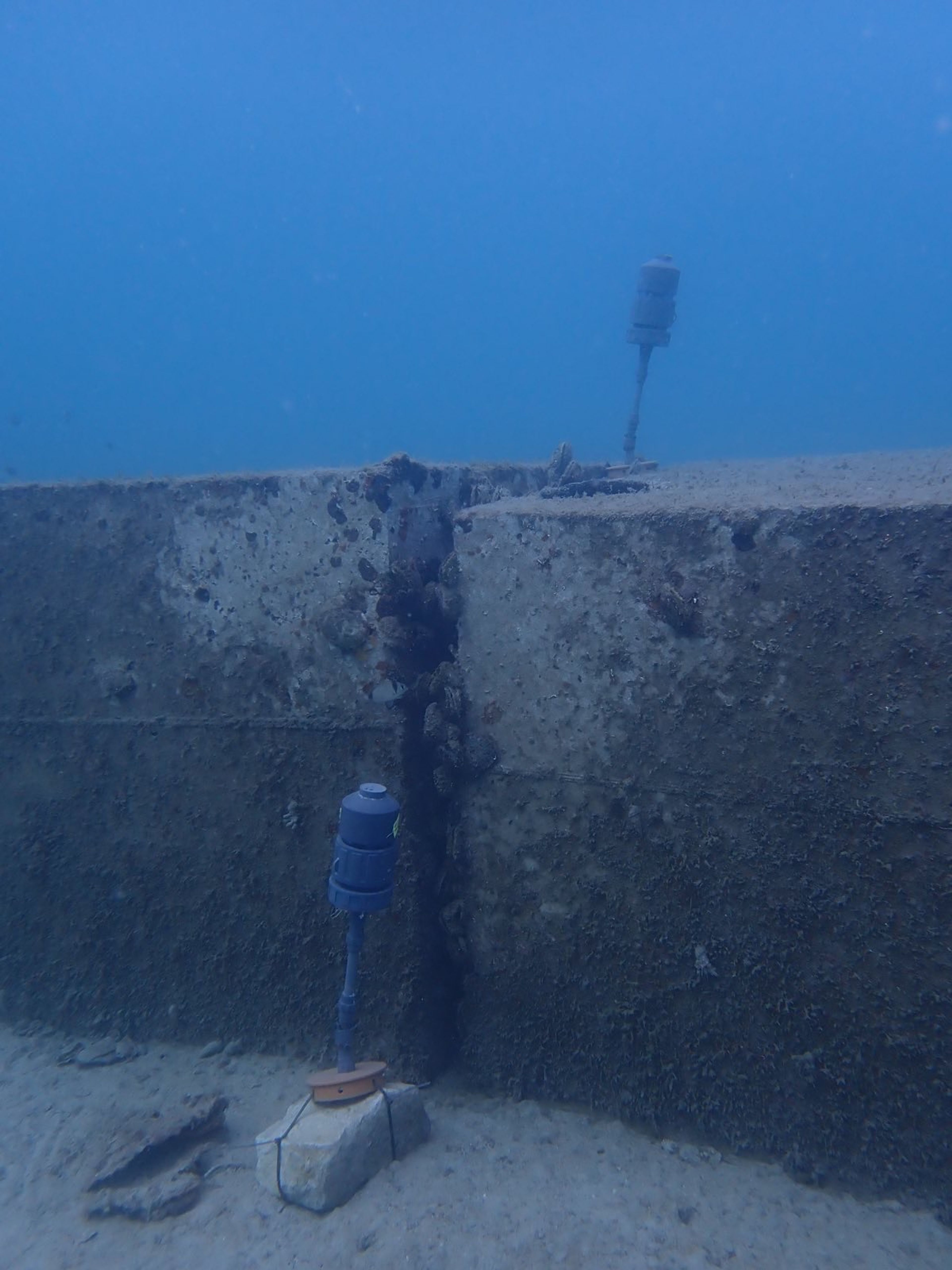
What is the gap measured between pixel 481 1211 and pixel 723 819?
4.61 feet

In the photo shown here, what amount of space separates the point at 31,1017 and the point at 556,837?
2.54 meters

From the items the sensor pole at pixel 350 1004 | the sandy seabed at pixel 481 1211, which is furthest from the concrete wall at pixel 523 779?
the sensor pole at pixel 350 1004

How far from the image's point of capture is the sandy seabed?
2.22 metres

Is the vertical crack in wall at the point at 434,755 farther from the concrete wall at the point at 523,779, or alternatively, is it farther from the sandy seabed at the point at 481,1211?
the sandy seabed at the point at 481,1211

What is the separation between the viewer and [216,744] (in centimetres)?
324

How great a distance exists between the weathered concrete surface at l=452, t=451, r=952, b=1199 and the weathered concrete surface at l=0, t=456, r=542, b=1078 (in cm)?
28

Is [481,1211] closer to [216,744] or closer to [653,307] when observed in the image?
[216,744]

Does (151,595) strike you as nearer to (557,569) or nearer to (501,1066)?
(557,569)

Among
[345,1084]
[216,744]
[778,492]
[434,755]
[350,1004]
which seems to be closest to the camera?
[345,1084]

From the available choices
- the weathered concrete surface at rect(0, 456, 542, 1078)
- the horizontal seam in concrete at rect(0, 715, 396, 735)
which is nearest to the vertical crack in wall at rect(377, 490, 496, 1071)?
the weathered concrete surface at rect(0, 456, 542, 1078)

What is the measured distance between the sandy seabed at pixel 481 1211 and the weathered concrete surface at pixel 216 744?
1.19 feet

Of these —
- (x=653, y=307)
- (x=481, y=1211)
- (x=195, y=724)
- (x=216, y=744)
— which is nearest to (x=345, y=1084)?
(x=481, y=1211)

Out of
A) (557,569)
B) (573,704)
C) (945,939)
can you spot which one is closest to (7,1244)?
(573,704)

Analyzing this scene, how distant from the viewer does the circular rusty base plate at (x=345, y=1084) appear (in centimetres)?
251
